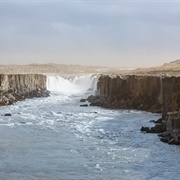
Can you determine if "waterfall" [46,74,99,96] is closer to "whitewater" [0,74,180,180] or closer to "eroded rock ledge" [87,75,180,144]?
"eroded rock ledge" [87,75,180,144]

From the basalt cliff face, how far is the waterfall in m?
5.33

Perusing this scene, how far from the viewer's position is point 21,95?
52500mm

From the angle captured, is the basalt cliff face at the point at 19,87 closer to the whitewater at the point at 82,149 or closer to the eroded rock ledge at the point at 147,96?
the eroded rock ledge at the point at 147,96

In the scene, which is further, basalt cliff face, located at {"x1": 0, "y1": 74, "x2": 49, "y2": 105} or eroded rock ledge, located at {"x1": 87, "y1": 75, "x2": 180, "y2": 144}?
basalt cliff face, located at {"x1": 0, "y1": 74, "x2": 49, "y2": 105}

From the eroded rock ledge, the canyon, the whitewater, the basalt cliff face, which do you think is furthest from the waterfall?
the whitewater

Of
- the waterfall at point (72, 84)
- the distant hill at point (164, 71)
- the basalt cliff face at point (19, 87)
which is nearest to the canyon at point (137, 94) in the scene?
the basalt cliff face at point (19, 87)

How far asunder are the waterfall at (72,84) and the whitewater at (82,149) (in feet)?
105

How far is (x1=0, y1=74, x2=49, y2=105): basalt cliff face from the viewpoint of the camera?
48.2m

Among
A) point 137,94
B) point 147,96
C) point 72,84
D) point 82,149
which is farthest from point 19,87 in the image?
point 82,149

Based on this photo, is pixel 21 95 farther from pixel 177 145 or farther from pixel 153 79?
pixel 177 145

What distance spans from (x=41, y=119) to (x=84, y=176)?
16.8 meters

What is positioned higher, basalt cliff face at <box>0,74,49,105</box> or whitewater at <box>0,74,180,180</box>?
basalt cliff face at <box>0,74,49,105</box>

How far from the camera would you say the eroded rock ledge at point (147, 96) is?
2561 centimetres

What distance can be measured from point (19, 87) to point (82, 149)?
35386mm
